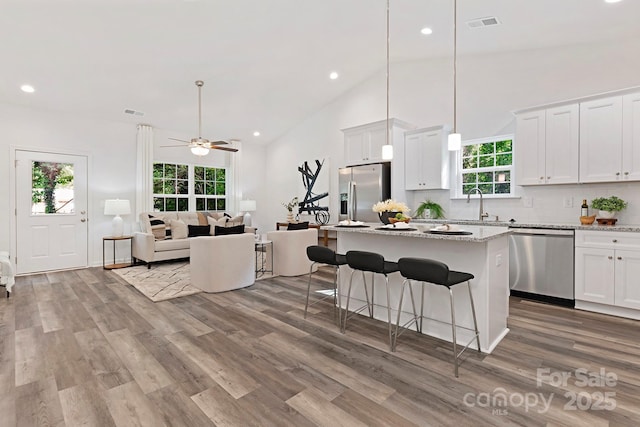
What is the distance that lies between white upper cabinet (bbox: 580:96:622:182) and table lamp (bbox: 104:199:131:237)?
287 inches

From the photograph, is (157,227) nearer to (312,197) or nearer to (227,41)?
(312,197)

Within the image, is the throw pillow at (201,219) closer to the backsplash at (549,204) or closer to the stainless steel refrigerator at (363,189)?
the stainless steel refrigerator at (363,189)

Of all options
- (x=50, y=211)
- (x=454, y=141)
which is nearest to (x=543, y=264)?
(x=454, y=141)

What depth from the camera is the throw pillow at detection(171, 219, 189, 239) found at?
21.5 feet

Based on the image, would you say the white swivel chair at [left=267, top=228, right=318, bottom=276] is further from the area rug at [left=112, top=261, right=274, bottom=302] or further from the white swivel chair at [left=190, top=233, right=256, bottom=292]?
the white swivel chair at [left=190, top=233, right=256, bottom=292]

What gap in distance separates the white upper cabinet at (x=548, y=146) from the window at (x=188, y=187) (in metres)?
6.63

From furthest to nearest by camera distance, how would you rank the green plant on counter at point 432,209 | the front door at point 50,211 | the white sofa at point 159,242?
the white sofa at point 159,242 < the front door at point 50,211 < the green plant on counter at point 432,209

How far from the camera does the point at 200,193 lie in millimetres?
7910

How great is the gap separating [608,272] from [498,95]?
283 cm

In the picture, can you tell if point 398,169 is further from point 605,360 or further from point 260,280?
point 605,360

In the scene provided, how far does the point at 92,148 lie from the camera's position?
20.4ft

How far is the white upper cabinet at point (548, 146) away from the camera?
3.88m

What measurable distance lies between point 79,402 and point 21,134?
5750 millimetres

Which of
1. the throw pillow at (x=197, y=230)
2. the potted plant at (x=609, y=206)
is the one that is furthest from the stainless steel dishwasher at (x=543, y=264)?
the throw pillow at (x=197, y=230)
